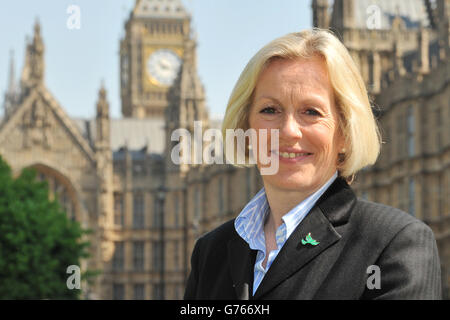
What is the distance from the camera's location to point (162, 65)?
110m

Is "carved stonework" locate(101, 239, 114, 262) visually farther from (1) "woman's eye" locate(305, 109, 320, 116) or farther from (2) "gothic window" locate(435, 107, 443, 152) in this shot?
(1) "woman's eye" locate(305, 109, 320, 116)

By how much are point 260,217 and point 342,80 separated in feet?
2.24

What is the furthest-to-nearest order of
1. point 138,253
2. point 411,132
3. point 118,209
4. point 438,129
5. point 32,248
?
point 138,253
point 118,209
point 411,132
point 32,248
point 438,129

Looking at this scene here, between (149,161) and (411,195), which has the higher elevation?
(411,195)

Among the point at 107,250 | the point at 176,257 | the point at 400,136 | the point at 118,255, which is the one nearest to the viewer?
the point at 400,136

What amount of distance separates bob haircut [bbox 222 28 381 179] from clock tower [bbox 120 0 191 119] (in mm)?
104151

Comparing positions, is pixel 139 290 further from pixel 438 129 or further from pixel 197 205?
pixel 438 129

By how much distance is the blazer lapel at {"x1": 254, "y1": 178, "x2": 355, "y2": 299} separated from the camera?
12.0 feet

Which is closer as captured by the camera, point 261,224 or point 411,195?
point 261,224

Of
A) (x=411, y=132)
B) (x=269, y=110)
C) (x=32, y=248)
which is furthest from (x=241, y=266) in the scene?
(x=411, y=132)

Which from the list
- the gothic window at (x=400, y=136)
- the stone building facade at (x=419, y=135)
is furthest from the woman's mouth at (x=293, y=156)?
Answer: the gothic window at (x=400, y=136)

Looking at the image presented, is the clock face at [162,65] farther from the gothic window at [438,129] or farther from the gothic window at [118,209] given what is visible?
the gothic window at [438,129]

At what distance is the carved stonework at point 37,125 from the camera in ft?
267
